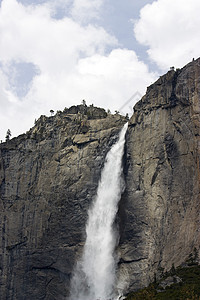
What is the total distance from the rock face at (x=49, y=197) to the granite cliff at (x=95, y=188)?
0.15 metres

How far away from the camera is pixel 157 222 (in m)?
52.3

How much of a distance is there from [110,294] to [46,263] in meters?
11.9

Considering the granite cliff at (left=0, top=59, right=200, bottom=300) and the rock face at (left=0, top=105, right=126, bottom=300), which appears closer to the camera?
the granite cliff at (left=0, top=59, right=200, bottom=300)

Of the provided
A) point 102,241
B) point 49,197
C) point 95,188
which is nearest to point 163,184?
point 102,241

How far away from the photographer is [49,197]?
64.8 meters

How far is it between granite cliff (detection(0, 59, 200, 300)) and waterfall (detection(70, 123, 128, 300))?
125 centimetres

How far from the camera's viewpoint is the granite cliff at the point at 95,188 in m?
51.3

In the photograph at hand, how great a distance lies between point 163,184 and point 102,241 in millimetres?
12259

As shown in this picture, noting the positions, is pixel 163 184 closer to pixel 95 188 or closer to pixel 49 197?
pixel 95 188

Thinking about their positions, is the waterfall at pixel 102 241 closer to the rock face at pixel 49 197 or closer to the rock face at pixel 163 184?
the rock face at pixel 49 197

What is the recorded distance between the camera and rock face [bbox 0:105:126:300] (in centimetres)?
6072

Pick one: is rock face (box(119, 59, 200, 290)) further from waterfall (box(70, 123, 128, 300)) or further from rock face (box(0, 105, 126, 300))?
rock face (box(0, 105, 126, 300))

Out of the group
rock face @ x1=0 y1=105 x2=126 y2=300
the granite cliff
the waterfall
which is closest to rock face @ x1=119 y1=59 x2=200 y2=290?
the granite cliff

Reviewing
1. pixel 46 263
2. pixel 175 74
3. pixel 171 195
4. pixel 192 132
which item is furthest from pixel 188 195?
pixel 46 263
